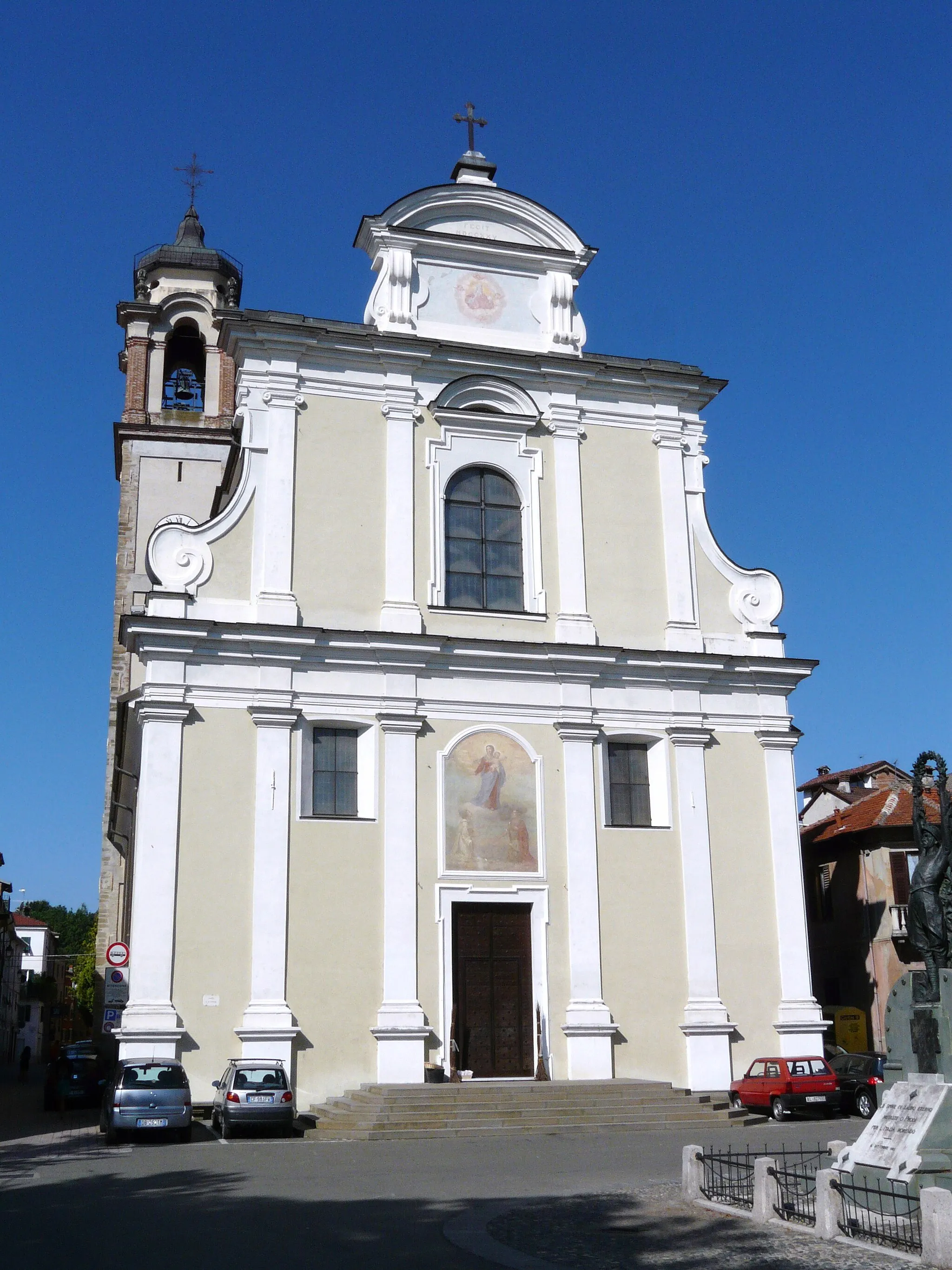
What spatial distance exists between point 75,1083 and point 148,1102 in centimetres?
959

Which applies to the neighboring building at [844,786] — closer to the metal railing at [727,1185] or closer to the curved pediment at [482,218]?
the curved pediment at [482,218]

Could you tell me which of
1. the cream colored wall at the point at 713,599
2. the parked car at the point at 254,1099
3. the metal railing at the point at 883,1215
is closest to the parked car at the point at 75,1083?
the parked car at the point at 254,1099

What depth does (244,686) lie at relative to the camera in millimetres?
22531

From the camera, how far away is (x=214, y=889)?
70.2 ft

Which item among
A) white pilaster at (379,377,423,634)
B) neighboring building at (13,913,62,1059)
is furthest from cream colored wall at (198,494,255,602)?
neighboring building at (13,913,62,1059)

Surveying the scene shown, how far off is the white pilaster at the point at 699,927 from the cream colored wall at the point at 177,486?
15.9 metres

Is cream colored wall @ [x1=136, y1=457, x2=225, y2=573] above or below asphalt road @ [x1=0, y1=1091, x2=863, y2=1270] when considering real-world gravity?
above

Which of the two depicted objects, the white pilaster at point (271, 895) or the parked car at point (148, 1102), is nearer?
the parked car at point (148, 1102)

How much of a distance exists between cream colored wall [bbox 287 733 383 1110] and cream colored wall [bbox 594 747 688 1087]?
4.19m

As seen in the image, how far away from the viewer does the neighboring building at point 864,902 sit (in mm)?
32969

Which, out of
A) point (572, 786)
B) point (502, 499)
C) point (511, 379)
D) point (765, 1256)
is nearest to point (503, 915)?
point (572, 786)

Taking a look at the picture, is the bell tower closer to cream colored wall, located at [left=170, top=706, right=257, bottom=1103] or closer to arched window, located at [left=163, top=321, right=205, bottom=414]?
arched window, located at [left=163, top=321, right=205, bottom=414]

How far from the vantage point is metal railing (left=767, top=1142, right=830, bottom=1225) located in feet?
37.1

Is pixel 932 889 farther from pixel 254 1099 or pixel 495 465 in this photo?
pixel 495 465
